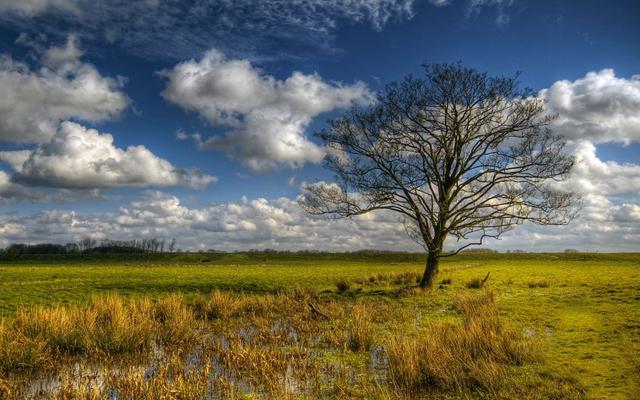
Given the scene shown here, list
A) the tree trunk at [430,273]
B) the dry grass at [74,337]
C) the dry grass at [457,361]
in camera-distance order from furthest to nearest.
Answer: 1. the tree trunk at [430,273]
2. the dry grass at [74,337]
3. the dry grass at [457,361]

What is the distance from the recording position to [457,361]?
8438 millimetres

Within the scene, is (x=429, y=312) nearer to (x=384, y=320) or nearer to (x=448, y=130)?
(x=384, y=320)

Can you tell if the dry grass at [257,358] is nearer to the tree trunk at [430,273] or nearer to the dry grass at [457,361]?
the dry grass at [457,361]

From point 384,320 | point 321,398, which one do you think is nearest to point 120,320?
point 321,398

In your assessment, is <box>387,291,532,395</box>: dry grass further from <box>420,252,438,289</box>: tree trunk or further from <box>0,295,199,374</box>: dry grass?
<box>420,252,438,289</box>: tree trunk

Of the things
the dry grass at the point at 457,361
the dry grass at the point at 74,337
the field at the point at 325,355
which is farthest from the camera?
the dry grass at the point at 74,337

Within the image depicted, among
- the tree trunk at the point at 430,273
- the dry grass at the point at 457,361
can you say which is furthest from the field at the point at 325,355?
the tree trunk at the point at 430,273

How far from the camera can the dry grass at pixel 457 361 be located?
7679 mm

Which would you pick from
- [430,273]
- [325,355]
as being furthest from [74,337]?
[430,273]

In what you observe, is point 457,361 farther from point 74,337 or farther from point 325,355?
point 74,337

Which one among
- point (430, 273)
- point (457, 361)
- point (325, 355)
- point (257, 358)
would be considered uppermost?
point (430, 273)

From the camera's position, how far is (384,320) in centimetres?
1521

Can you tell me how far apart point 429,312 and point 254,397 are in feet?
37.3

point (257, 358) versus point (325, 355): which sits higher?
point (257, 358)
